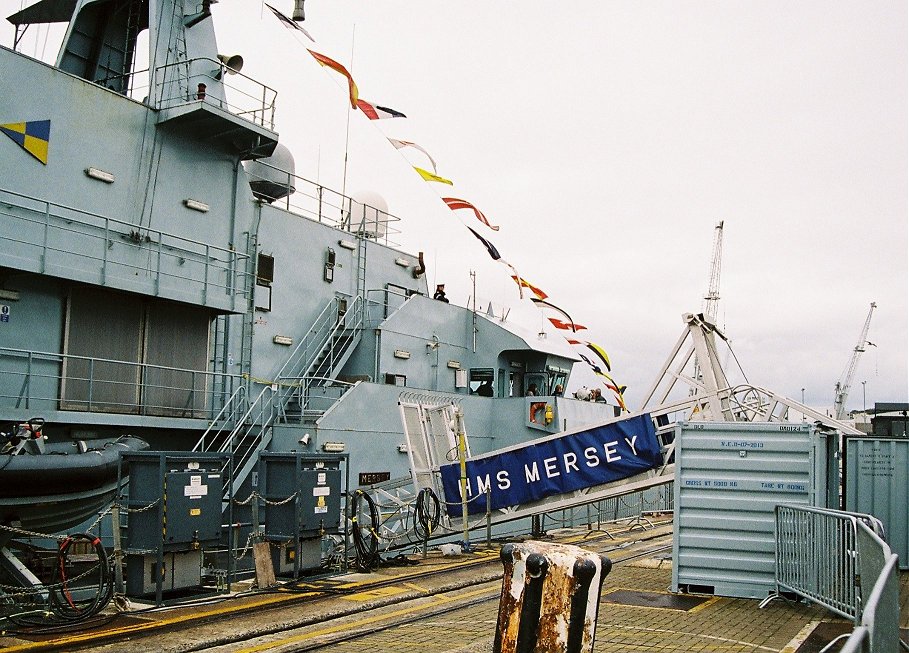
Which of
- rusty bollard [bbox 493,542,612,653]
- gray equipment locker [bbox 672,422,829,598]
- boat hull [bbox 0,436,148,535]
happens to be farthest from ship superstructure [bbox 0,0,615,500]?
rusty bollard [bbox 493,542,612,653]

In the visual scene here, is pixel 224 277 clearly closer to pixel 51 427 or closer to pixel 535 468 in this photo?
pixel 51 427

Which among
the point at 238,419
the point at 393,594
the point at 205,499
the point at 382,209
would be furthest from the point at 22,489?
the point at 382,209

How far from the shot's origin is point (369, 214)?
2283 cm

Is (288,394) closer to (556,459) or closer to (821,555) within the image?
(556,459)

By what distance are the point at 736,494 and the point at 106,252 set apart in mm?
10146

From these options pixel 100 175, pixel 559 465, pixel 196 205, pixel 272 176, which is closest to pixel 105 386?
pixel 100 175

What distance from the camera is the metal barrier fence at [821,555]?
8.65 metres

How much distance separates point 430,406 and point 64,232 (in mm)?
7006

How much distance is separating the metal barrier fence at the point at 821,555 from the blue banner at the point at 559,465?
12.5 ft

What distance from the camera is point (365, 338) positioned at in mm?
19688

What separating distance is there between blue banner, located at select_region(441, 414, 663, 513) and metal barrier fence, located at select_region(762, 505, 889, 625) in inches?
150

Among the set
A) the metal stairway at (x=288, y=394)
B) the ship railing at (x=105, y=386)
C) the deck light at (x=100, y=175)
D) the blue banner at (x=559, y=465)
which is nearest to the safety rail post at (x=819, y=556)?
the blue banner at (x=559, y=465)

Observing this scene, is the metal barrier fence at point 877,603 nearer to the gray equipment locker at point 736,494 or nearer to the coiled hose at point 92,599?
the gray equipment locker at point 736,494

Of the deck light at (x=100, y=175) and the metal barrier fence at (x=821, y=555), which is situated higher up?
the deck light at (x=100, y=175)
